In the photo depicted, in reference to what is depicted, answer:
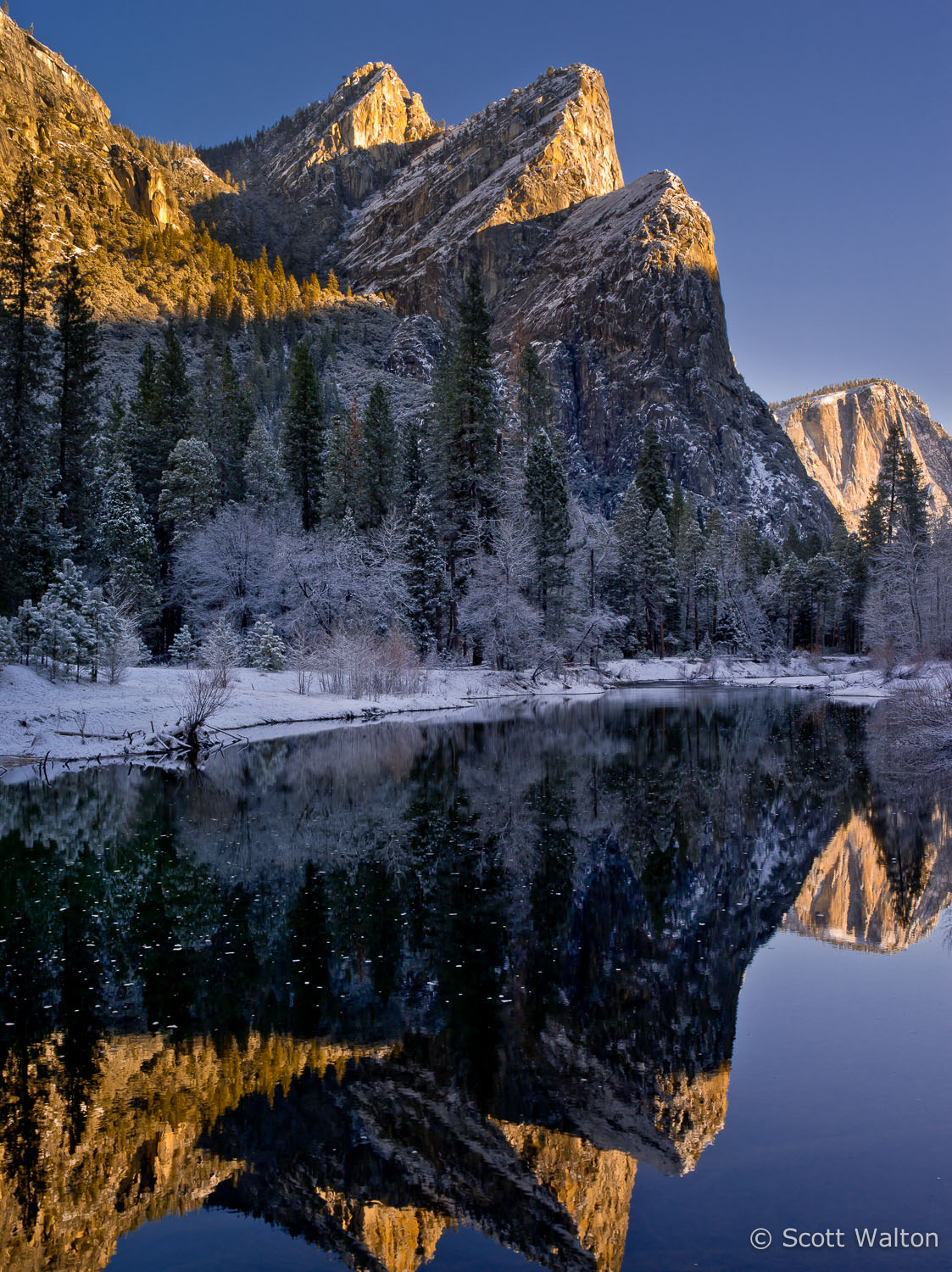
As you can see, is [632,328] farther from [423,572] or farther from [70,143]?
[423,572]

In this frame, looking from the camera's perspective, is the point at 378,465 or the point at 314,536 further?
the point at 378,465

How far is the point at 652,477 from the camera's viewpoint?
80875 mm

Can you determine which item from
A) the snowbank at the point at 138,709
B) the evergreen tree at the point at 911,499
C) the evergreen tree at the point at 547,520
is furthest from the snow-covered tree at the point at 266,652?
the evergreen tree at the point at 911,499

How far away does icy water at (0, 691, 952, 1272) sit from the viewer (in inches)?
189

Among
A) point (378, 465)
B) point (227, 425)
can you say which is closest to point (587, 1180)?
point (378, 465)

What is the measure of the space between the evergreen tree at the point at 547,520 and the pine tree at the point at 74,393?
78.5 feet

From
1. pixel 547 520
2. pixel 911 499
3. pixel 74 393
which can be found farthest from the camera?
pixel 911 499

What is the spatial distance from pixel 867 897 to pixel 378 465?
4433cm

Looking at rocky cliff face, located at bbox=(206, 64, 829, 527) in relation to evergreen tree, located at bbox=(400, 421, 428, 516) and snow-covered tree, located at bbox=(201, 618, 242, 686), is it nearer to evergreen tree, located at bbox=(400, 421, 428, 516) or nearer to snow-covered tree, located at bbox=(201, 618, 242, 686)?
evergreen tree, located at bbox=(400, 421, 428, 516)

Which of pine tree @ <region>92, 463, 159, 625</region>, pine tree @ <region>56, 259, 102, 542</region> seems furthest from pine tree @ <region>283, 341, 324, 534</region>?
pine tree @ <region>56, 259, 102, 542</region>

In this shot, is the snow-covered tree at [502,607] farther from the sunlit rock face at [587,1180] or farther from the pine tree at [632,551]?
the sunlit rock face at [587,1180]

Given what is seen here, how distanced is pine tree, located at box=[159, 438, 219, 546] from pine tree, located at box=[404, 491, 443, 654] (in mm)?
13212

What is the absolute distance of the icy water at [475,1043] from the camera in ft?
15.8

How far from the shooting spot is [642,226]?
554ft
